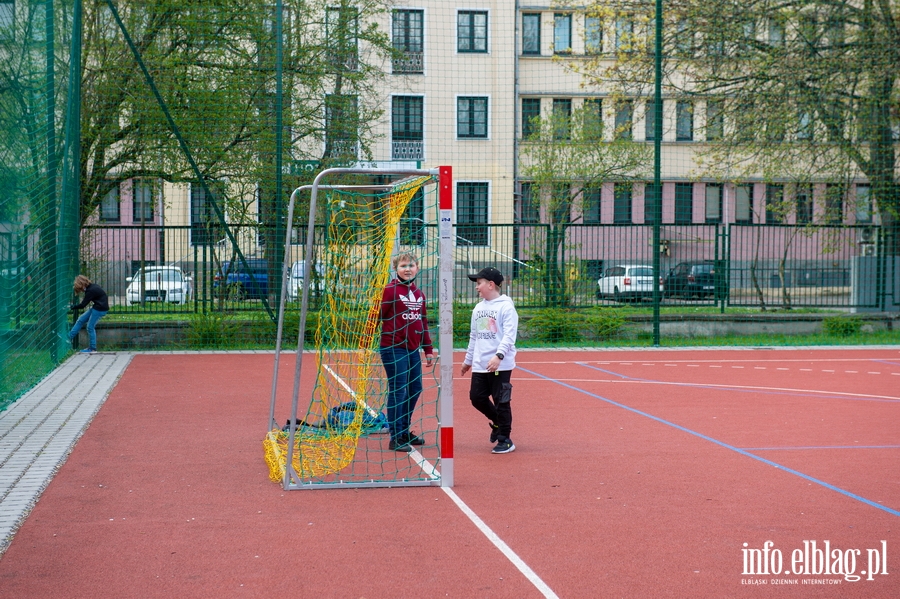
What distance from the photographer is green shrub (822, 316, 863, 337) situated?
2056cm

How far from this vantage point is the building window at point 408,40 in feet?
67.9

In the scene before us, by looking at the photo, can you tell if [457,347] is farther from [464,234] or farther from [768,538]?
[768,538]

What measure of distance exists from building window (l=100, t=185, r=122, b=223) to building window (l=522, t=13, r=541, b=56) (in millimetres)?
11886

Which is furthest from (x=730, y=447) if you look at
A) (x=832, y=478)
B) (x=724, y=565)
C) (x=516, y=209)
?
(x=516, y=209)

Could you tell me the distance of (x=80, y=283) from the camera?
55.1 feet

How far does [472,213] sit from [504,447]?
1147 centimetres

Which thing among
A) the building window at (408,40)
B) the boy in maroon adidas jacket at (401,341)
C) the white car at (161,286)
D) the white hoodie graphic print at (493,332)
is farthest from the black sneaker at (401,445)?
the building window at (408,40)

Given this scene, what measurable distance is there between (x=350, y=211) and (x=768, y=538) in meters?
4.33

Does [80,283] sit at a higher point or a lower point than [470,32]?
lower

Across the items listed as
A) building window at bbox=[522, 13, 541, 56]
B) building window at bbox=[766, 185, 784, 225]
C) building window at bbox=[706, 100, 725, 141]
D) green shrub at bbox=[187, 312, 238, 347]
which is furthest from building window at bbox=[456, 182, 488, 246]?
Answer: building window at bbox=[766, 185, 784, 225]

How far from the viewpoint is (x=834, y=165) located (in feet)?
71.4

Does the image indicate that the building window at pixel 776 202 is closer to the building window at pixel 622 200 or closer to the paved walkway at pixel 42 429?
the building window at pixel 622 200

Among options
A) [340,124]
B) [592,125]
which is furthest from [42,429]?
[592,125]

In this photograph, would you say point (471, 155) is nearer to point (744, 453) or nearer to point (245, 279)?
point (245, 279)
